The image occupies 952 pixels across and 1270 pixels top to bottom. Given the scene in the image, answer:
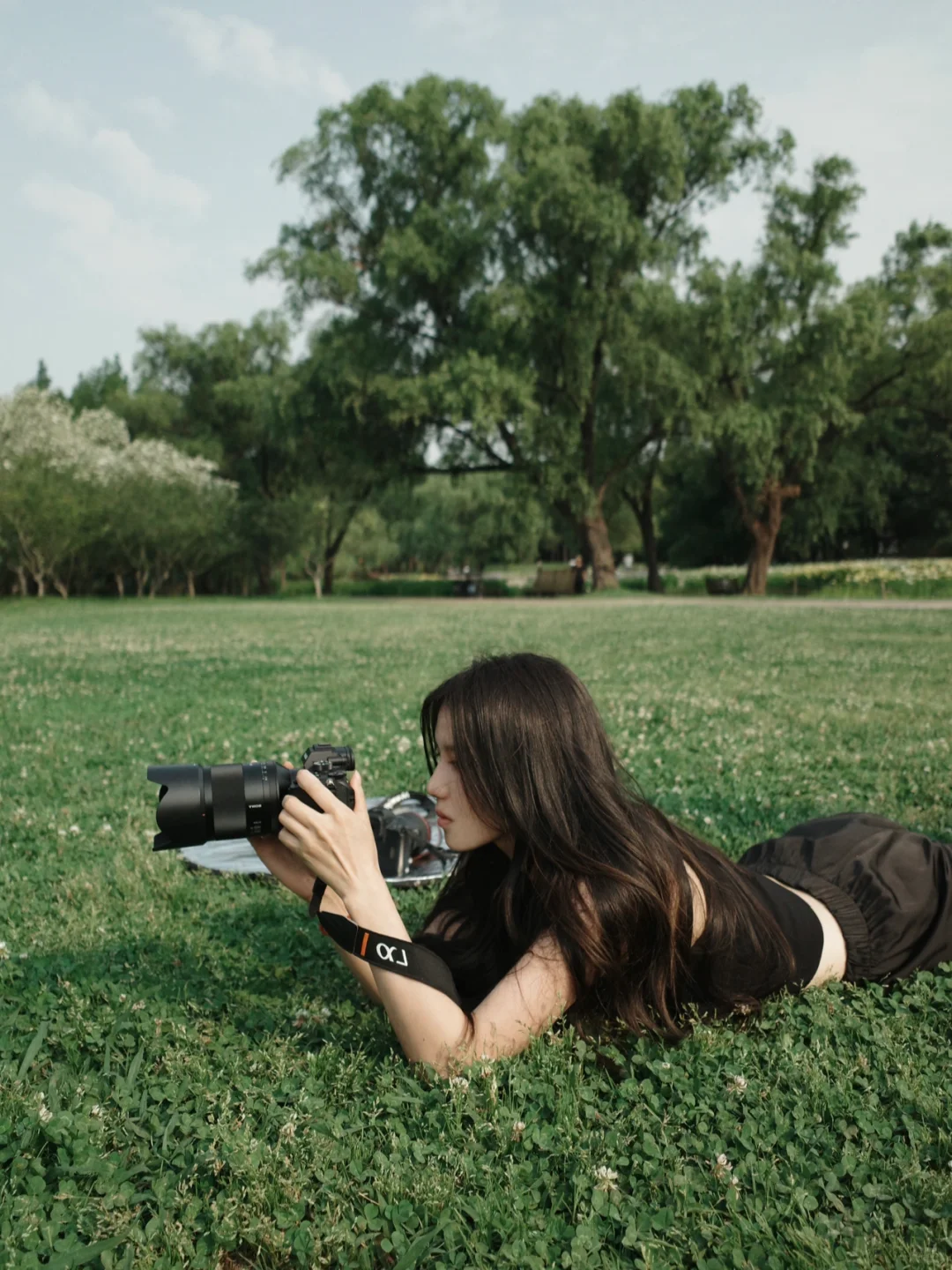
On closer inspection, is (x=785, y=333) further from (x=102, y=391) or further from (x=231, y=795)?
(x=102, y=391)

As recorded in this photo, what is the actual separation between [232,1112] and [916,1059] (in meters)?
2.04

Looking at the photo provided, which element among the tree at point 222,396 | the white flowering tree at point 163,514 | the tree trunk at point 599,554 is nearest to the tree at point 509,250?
the tree trunk at point 599,554

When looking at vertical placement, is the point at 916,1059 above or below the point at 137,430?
below

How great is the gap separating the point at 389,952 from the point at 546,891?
18.7 inches

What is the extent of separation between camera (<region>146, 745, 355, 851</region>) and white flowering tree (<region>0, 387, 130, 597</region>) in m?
43.0

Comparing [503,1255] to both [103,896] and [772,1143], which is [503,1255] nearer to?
[772,1143]

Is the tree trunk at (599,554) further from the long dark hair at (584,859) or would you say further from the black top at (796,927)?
the long dark hair at (584,859)

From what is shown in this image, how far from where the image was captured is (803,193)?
38.7m


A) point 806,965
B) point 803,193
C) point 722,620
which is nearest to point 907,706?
point 806,965

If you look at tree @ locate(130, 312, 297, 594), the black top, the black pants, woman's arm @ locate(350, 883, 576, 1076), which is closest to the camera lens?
woman's arm @ locate(350, 883, 576, 1076)

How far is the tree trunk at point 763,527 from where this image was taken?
4097 centimetres

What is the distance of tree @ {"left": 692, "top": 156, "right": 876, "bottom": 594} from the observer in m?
36.8

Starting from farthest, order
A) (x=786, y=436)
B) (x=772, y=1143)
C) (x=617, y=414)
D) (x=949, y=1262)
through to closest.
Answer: (x=617, y=414)
(x=786, y=436)
(x=772, y=1143)
(x=949, y=1262)

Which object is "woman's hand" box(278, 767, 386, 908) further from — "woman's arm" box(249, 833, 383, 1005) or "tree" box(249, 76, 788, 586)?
"tree" box(249, 76, 788, 586)
